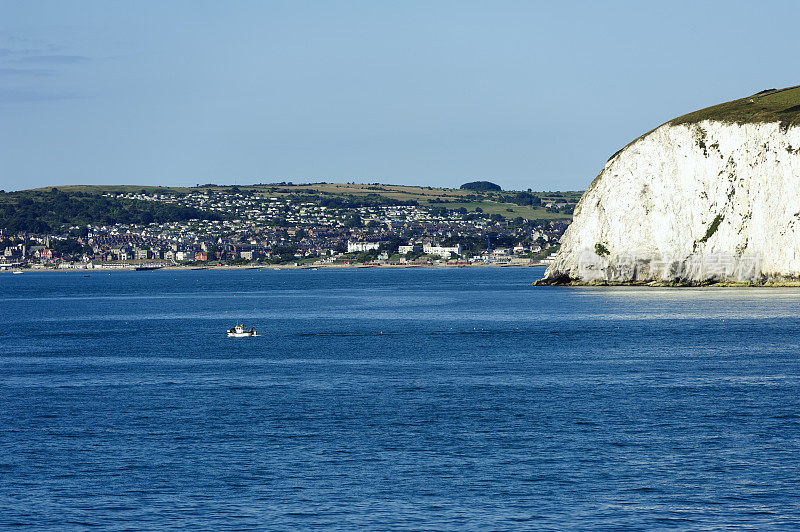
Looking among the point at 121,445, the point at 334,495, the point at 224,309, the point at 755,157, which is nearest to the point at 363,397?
the point at 121,445

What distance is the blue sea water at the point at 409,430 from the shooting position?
975 inches

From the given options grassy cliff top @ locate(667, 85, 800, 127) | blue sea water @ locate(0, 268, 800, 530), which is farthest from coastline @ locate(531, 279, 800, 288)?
blue sea water @ locate(0, 268, 800, 530)

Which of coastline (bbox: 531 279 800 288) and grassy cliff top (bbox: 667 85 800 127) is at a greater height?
grassy cliff top (bbox: 667 85 800 127)

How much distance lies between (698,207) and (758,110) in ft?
46.3

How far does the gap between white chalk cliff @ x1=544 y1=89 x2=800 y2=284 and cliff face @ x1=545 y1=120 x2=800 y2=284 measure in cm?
12

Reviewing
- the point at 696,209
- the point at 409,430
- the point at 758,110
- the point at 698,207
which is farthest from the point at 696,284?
the point at 409,430

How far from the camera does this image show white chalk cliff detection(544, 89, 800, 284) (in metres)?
111

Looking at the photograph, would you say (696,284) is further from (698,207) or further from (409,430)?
(409,430)

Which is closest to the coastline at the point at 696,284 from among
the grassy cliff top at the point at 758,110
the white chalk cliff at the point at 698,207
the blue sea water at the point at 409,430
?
the white chalk cliff at the point at 698,207

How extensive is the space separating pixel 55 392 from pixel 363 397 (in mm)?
14343

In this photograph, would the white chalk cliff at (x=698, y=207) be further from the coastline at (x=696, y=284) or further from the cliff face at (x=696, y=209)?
the coastline at (x=696, y=284)

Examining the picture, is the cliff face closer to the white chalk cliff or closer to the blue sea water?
the white chalk cliff

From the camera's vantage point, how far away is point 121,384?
47656 millimetres

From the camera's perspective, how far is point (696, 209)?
390ft
